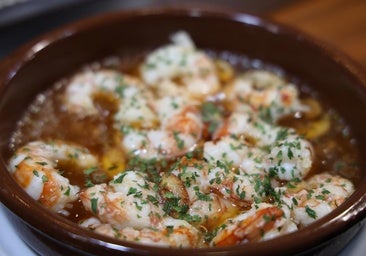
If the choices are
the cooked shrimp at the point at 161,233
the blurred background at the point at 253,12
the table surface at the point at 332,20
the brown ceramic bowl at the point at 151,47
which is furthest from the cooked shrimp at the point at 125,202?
the table surface at the point at 332,20

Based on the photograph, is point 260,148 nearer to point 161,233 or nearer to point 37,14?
point 161,233

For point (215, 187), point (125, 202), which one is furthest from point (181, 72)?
point (125, 202)

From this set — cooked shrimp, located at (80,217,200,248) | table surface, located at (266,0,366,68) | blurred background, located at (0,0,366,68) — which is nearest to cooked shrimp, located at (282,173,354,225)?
cooked shrimp, located at (80,217,200,248)

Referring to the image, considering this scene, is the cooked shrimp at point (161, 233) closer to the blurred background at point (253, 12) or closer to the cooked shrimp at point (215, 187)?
the cooked shrimp at point (215, 187)

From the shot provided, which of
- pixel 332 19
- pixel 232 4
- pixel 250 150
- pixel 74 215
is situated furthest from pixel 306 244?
pixel 232 4

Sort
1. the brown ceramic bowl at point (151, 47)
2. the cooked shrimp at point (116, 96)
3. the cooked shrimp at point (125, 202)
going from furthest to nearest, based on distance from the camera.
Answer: the cooked shrimp at point (116, 96)
the cooked shrimp at point (125, 202)
the brown ceramic bowl at point (151, 47)

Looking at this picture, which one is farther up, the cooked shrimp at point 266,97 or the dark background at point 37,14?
the dark background at point 37,14

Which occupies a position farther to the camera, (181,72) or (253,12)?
(253,12)
